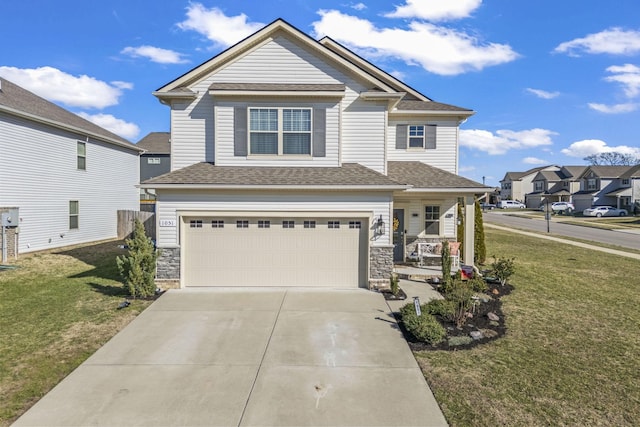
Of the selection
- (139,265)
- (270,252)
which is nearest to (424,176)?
(270,252)

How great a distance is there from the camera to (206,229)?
10.6 metres

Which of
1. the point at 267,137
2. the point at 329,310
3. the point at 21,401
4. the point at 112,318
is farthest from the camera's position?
the point at 267,137

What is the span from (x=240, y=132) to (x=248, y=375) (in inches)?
312

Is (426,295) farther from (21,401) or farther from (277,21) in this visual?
(277,21)

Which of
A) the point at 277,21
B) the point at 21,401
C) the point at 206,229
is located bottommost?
the point at 21,401

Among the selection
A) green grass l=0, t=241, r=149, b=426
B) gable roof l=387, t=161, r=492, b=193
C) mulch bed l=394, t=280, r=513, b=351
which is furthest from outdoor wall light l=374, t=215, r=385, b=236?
green grass l=0, t=241, r=149, b=426

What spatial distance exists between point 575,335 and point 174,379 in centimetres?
781

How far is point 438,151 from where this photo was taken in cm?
1409

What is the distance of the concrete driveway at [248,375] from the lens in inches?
183

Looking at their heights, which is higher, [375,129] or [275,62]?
[275,62]

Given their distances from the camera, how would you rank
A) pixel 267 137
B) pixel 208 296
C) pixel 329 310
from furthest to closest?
pixel 267 137 → pixel 208 296 → pixel 329 310

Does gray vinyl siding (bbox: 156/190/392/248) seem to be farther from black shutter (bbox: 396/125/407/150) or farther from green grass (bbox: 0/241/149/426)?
black shutter (bbox: 396/125/407/150)

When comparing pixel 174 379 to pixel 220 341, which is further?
pixel 220 341

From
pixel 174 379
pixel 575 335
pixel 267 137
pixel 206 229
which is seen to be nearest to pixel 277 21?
pixel 267 137
